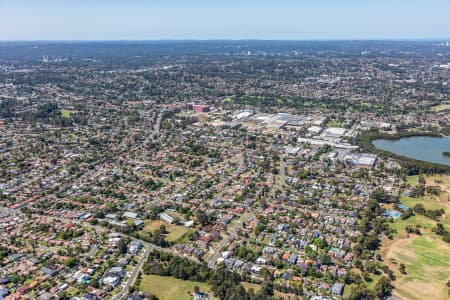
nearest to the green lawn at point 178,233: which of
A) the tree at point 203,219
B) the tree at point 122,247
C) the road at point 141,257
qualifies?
the tree at point 203,219

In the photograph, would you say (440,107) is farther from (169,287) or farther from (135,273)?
(135,273)

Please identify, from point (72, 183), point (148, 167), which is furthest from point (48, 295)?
point (148, 167)

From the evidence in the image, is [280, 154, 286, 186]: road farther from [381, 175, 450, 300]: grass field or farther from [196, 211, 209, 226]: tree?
[381, 175, 450, 300]: grass field

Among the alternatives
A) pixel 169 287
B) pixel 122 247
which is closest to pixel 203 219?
Result: pixel 122 247

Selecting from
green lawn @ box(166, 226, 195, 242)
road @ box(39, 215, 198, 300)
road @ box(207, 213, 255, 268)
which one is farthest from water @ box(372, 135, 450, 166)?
green lawn @ box(166, 226, 195, 242)

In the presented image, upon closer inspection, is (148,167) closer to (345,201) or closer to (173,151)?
(173,151)
